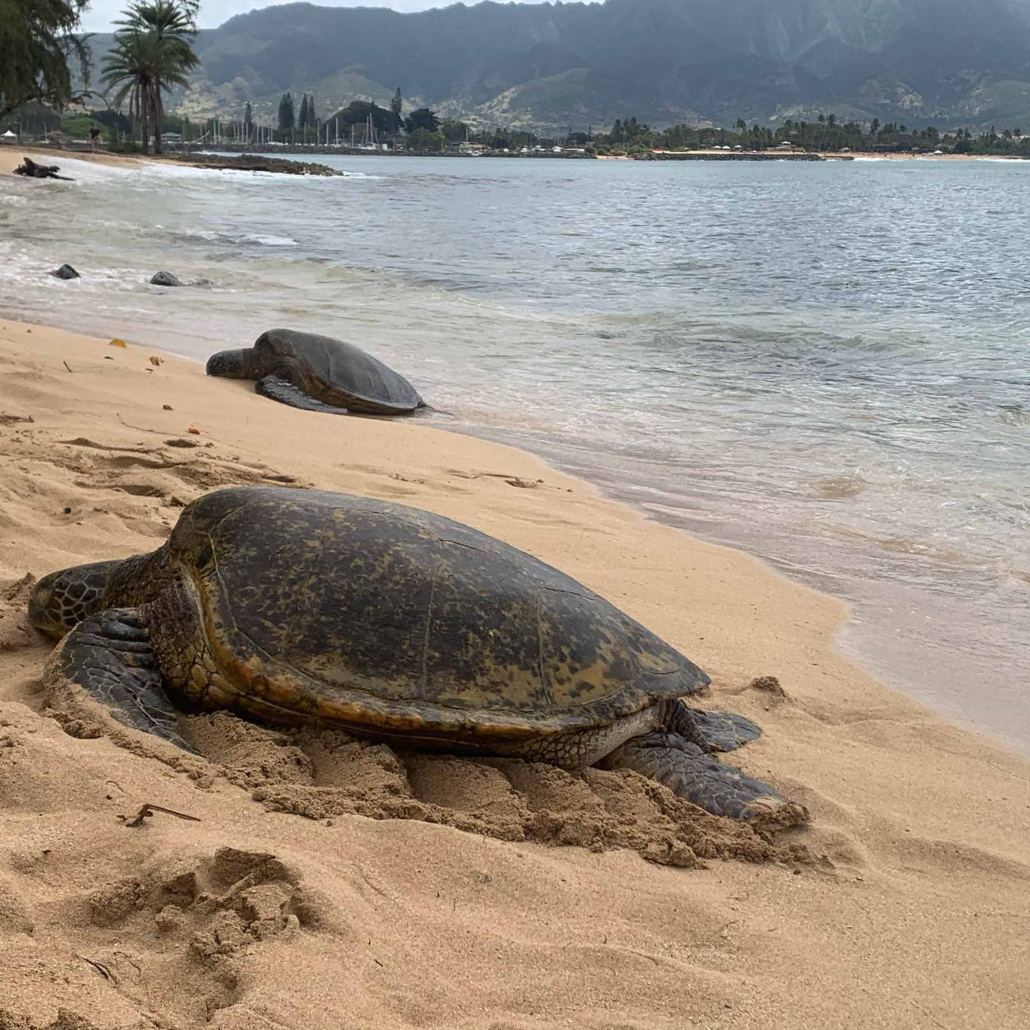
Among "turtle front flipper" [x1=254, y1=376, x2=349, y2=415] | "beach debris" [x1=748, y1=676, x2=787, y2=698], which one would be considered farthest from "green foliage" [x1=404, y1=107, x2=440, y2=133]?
"beach debris" [x1=748, y1=676, x2=787, y2=698]

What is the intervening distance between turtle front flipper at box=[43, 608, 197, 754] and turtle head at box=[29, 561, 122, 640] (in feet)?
0.44

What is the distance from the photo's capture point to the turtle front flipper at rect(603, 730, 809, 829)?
2746mm

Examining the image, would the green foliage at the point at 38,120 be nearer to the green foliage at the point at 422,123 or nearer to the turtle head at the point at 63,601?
the turtle head at the point at 63,601

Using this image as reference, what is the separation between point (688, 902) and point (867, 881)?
563mm

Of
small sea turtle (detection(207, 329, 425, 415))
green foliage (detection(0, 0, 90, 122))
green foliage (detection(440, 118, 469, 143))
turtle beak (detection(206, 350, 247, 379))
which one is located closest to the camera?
small sea turtle (detection(207, 329, 425, 415))

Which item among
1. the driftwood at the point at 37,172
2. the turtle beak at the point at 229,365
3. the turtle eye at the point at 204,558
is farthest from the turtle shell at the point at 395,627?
the driftwood at the point at 37,172

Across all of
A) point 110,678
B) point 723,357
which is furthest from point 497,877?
point 723,357

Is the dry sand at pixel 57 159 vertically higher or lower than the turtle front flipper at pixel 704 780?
higher

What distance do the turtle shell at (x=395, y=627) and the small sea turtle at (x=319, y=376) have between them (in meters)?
5.21

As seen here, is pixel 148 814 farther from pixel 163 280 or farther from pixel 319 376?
pixel 163 280

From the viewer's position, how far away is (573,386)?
31.9 feet

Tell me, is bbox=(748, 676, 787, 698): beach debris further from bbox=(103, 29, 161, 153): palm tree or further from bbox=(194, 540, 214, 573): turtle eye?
bbox=(103, 29, 161, 153): palm tree

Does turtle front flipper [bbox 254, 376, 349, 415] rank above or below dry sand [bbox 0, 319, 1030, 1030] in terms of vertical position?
above

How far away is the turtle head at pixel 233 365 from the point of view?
28.3ft
